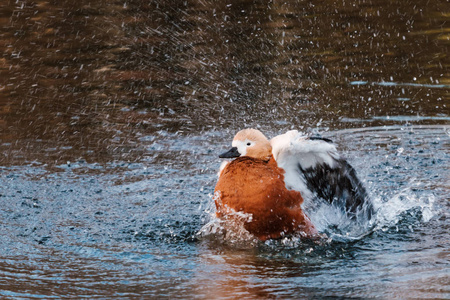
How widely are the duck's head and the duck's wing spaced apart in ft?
0.22

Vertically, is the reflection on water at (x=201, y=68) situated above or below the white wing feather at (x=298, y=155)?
above

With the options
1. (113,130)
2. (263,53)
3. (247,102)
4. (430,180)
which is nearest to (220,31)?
(263,53)

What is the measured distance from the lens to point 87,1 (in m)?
13.6

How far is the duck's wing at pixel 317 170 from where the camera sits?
5.05 m

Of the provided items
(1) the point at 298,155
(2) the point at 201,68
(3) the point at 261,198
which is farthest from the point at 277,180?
(2) the point at 201,68

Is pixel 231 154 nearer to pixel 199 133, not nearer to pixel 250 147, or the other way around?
pixel 250 147

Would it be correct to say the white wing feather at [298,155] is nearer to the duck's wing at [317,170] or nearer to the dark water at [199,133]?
the duck's wing at [317,170]

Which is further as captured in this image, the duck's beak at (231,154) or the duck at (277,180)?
the duck's beak at (231,154)

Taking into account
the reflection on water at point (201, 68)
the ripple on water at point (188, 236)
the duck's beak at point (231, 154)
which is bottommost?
the ripple on water at point (188, 236)

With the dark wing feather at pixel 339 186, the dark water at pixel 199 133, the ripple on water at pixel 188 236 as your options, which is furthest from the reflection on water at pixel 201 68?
the dark wing feather at pixel 339 186

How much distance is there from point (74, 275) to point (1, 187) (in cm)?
206

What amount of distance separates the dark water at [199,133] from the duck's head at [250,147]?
0.55 meters

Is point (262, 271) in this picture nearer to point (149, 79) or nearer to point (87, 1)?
point (149, 79)

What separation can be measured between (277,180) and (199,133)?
9.59 feet
